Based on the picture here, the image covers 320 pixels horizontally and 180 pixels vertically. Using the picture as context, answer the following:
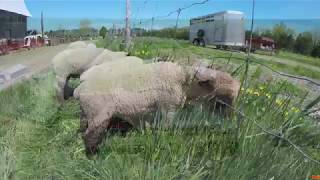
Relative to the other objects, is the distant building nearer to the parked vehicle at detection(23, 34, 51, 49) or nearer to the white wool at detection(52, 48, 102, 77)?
the parked vehicle at detection(23, 34, 51, 49)

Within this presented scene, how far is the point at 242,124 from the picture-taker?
4.86 meters

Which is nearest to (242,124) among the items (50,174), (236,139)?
(236,139)

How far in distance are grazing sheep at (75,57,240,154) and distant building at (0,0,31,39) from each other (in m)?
42.1

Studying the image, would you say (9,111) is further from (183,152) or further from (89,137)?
(183,152)

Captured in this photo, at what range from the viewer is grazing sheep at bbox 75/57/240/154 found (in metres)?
5.11

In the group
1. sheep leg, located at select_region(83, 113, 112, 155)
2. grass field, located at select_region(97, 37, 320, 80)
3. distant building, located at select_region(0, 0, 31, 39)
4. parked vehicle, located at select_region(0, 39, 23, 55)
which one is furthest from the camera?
distant building, located at select_region(0, 0, 31, 39)

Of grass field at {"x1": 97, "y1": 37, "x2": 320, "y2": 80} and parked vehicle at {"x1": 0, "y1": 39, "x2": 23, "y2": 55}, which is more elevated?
grass field at {"x1": 97, "y1": 37, "x2": 320, "y2": 80}

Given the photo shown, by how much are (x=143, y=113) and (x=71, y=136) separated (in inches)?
52.5

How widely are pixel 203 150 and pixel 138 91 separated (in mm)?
920

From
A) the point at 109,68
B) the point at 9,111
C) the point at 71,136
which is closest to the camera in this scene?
the point at 109,68

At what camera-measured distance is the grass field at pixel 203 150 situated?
4379 mm

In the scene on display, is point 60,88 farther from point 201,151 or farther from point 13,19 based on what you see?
point 13,19

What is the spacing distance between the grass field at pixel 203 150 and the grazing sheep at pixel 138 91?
140 millimetres

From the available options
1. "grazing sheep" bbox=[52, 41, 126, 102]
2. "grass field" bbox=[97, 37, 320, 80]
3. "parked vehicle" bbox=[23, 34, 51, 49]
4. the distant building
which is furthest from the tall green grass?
the distant building
